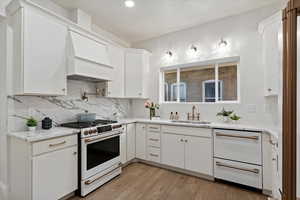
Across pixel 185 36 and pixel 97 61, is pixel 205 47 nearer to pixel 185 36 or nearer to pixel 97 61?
pixel 185 36

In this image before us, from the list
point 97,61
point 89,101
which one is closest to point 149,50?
point 97,61

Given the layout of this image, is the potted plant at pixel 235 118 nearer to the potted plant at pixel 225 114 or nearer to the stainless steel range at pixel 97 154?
the potted plant at pixel 225 114

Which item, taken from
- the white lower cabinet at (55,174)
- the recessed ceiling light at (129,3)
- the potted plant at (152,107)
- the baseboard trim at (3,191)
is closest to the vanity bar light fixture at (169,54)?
the potted plant at (152,107)

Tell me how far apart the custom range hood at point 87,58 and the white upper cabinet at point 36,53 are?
142 mm

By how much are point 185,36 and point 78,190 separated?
347 centimetres

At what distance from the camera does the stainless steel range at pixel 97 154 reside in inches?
83.1

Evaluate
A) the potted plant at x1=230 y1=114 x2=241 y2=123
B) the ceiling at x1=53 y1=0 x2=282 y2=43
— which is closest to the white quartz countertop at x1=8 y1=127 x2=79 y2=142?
the ceiling at x1=53 y1=0 x2=282 y2=43

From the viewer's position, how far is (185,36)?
133 inches

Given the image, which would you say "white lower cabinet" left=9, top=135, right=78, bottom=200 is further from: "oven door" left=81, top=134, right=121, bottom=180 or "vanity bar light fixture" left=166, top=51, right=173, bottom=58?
"vanity bar light fixture" left=166, top=51, right=173, bottom=58

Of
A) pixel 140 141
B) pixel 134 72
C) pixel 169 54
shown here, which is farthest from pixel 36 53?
pixel 169 54

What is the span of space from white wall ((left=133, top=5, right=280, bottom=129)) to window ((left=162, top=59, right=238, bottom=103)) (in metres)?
0.21

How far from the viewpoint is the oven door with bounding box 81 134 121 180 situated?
2.12 metres

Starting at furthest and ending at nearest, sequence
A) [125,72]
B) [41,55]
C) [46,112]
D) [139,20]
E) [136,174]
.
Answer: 1. [125,72]
2. [139,20]
3. [136,174]
4. [46,112]
5. [41,55]

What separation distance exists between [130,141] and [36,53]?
2189mm
